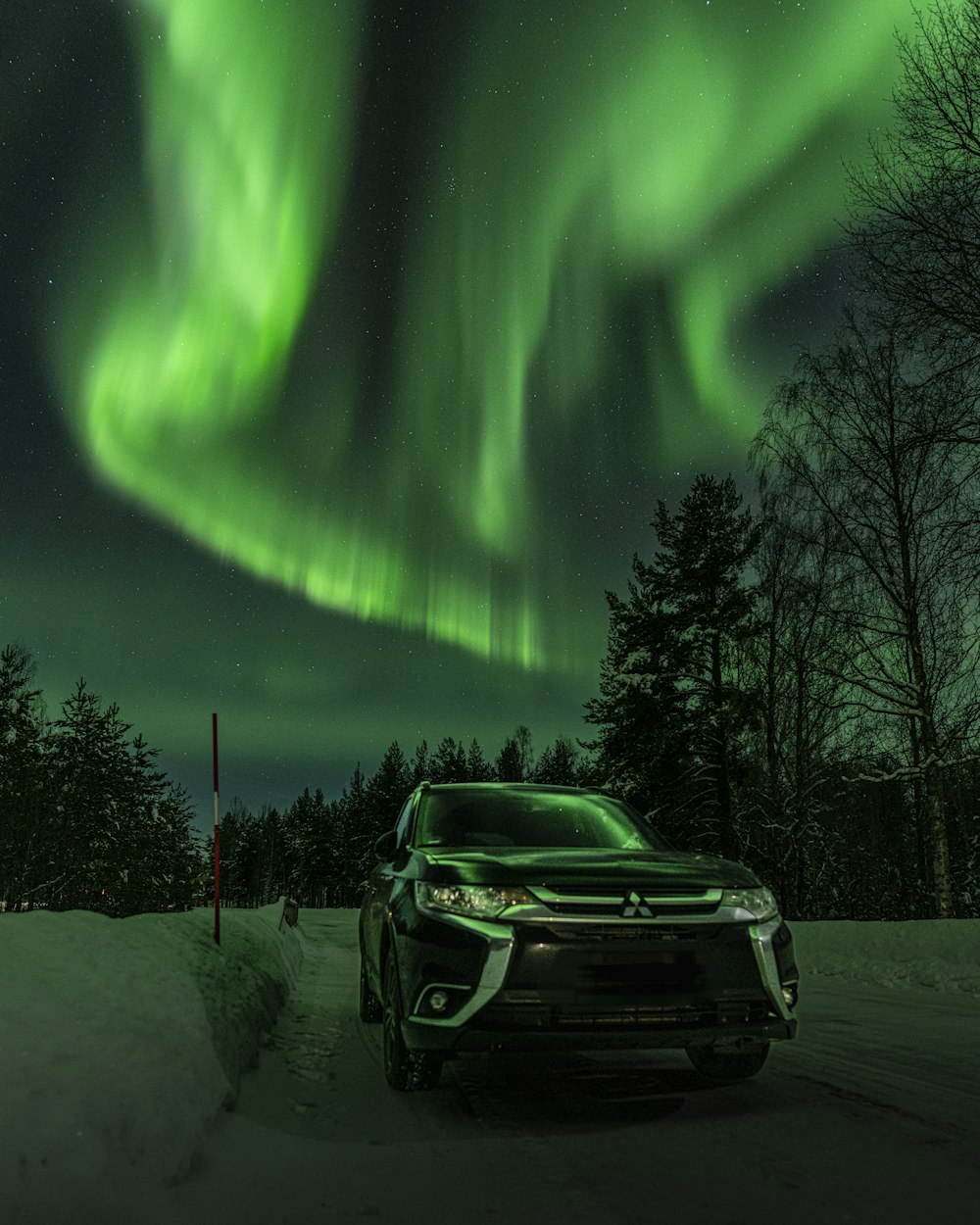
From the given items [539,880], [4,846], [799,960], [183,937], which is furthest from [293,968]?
[4,846]

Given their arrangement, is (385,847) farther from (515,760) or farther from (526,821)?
(515,760)

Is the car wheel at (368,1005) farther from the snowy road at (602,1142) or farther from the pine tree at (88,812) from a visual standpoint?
the pine tree at (88,812)

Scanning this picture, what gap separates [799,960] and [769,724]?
44.6 ft

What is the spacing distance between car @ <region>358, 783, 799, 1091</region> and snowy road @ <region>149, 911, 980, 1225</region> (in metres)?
0.31

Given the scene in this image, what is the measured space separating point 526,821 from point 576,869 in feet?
5.29

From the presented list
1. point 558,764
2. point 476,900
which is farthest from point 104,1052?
point 558,764

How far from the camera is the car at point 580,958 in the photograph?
3949mm

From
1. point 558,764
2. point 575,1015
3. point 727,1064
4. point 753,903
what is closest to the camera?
point 575,1015

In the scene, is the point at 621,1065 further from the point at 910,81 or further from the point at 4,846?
the point at 4,846

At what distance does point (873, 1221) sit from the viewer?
9.19 ft

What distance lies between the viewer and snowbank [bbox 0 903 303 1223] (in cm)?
277

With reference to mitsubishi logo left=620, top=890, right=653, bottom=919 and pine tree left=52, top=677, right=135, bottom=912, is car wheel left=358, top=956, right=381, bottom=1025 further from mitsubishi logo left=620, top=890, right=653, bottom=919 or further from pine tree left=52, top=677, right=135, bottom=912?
pine tree left=52, top=677, right=135, bottom=912

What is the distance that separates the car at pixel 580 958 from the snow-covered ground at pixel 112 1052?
2.23 feet

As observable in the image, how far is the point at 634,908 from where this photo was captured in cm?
409
